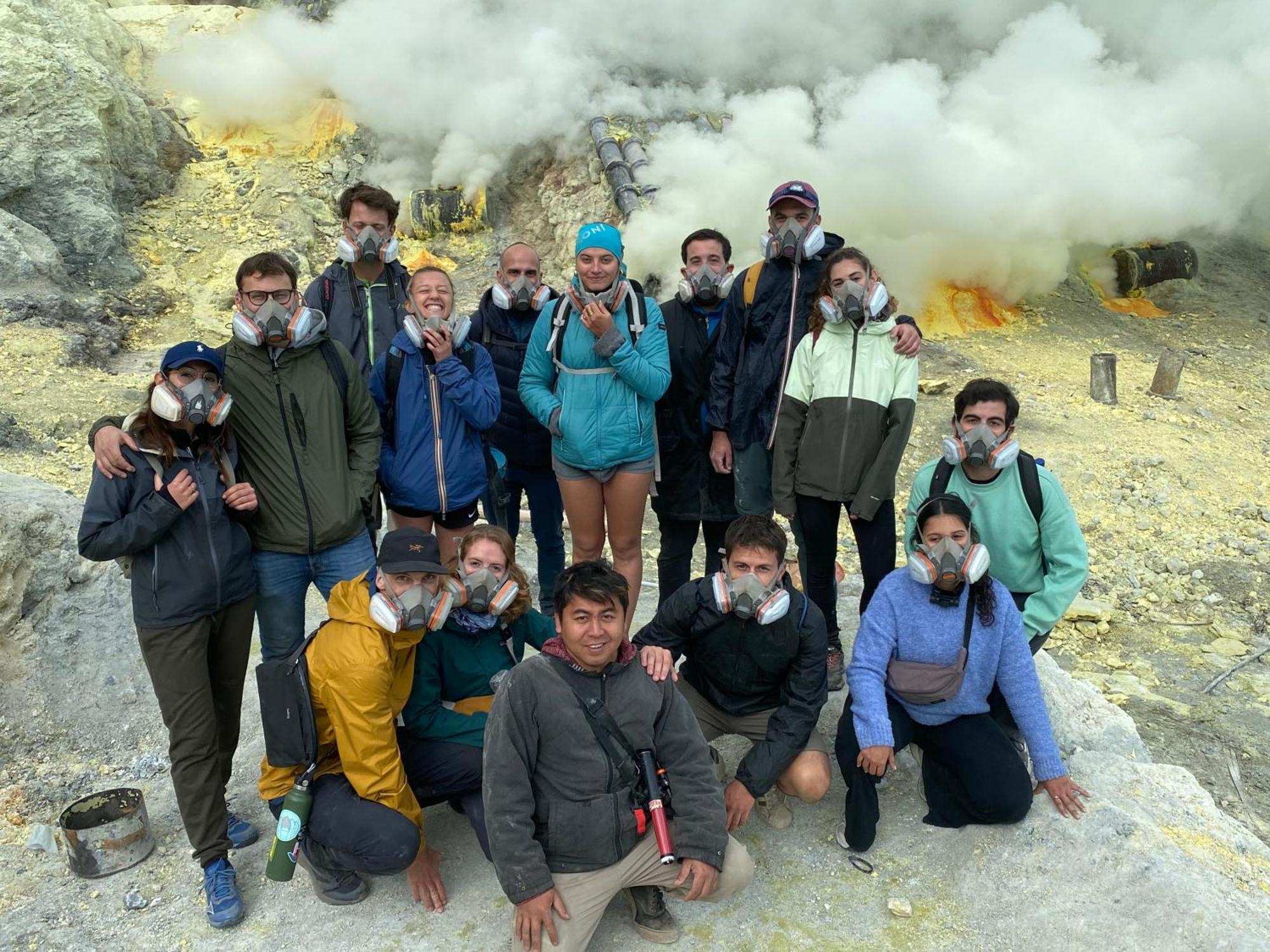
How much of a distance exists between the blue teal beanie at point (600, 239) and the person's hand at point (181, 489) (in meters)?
1.70

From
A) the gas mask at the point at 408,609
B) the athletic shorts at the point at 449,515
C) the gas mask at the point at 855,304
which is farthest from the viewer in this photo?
the athletic shorts at the point at 449,515

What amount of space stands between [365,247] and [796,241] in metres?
1.82

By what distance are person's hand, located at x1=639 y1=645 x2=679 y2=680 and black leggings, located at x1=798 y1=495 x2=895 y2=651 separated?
3.33 feet

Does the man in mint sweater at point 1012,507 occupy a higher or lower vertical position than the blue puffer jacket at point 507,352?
lower

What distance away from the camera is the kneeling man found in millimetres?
2625

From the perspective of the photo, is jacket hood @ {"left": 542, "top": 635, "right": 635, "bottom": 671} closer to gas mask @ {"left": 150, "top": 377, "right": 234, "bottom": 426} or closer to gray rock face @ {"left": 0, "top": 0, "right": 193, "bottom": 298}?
gas mask @ {"left": 150, "top": 377, "right": 234, "bottom": 426}

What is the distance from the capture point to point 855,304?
3541 mm

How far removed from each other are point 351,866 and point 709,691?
1391 mm

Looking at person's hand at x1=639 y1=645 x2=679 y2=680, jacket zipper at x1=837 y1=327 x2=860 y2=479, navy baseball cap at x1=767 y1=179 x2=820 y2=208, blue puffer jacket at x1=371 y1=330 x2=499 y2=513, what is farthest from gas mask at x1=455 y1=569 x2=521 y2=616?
navy baseball cap at x1=767 y1=179 x2=820 y2=208

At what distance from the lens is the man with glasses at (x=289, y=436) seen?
3.24 meters

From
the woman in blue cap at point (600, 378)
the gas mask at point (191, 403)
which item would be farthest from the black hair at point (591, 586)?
the gas mask at point (191, 403)

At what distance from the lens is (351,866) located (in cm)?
294

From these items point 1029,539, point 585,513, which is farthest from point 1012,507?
point 585,513

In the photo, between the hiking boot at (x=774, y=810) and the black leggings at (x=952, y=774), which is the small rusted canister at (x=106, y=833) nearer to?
the hiking boot at (x=774, y=810)
